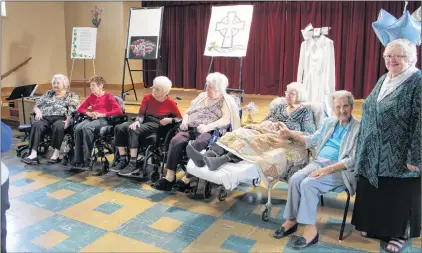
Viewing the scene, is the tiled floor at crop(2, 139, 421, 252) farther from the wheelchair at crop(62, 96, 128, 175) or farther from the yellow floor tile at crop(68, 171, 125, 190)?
the wheelchair at crop(62, 96, 128, 175)

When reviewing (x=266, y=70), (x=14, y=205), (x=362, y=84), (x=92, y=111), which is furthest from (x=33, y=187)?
(x=362, y=84)

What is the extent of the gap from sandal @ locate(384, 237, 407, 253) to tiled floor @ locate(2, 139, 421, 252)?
0.06 meters

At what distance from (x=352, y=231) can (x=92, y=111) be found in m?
2.87

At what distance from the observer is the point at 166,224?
9.33ft

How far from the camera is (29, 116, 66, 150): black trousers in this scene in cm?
413

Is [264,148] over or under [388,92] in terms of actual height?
under

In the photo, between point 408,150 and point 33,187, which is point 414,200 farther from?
point 33,187

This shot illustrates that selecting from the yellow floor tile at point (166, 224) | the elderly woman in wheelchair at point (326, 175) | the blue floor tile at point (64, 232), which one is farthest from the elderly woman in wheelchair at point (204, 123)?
the elderly woman in wheelchair at point (326, 175)

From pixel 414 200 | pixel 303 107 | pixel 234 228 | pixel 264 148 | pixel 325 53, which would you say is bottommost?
pixel 234 228

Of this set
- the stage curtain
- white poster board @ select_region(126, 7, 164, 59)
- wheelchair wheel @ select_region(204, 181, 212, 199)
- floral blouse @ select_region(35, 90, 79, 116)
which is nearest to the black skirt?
wheelchair wheel @ select_region(204, 181, 212, 199)

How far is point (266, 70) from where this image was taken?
7117 mm

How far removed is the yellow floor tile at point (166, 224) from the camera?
2.77 meters

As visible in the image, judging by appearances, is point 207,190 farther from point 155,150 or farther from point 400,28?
point 400,28

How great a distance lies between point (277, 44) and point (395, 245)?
5.00 meters
